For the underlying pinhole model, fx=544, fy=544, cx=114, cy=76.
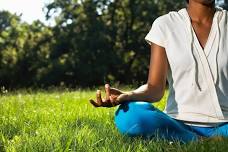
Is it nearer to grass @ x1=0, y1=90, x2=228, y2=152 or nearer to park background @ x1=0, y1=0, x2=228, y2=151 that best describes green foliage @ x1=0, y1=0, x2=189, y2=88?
park background @ x1=0, y1=0, x2=228, y2=151

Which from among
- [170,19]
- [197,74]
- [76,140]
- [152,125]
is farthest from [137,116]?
[170,19]

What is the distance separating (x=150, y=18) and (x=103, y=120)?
1288 inches

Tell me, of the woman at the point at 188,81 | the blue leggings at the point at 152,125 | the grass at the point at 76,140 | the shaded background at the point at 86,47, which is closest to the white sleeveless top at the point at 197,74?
the woman at the point at 188,81

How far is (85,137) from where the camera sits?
13.5 ft

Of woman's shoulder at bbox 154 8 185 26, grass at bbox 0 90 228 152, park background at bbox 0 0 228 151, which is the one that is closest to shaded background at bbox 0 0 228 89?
park background at bbox 0 0 228 151

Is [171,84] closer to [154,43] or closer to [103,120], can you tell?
[154,43]

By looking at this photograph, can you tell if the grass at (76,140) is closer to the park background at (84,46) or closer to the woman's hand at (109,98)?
the woman's hand at (109,98)

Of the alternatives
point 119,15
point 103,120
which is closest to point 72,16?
point 119,15

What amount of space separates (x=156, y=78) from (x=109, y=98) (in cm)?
62

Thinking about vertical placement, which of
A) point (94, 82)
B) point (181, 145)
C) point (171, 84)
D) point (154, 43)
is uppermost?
point (154, 43)

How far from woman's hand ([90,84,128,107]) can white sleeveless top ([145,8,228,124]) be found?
20.8 inches

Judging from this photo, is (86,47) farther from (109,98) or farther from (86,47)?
(109,98)

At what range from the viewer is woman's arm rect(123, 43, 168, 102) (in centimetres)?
430

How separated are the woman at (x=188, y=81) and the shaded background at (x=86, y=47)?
102 feet
